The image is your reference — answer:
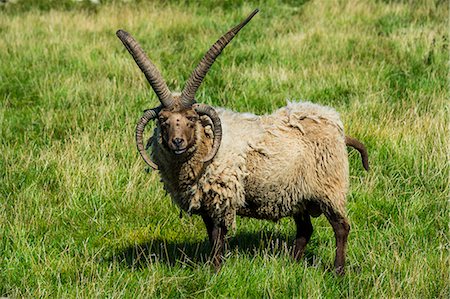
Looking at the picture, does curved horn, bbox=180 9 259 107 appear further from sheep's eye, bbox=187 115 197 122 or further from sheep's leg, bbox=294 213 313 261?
sheep's leg, bbox=294 213 313 261

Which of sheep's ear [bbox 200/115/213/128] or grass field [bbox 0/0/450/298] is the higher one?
sheep's ear [bbox 200/115/213/128]

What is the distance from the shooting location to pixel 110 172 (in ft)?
20.3

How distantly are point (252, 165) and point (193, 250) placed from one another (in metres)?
0.89

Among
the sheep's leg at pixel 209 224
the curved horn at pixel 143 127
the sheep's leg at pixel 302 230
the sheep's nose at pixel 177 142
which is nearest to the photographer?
the sheep's nose at pixel 177 142

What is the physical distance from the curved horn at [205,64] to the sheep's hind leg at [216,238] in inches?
36.5

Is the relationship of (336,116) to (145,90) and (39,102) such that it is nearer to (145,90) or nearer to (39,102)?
(145,90)

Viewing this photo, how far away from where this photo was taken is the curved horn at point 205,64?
4547 millimetres

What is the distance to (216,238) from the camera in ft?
16.2

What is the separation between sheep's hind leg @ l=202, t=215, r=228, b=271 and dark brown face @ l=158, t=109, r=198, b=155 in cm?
64

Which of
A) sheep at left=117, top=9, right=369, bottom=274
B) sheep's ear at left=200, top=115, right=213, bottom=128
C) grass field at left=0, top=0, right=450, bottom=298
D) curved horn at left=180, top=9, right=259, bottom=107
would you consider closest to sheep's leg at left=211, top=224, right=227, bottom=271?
sheep at left=117, top=9, right=369, bottom=274

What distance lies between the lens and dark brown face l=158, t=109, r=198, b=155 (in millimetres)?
4516

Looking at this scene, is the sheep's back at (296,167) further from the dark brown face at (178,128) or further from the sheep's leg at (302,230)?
the dark brown face at (178,128)

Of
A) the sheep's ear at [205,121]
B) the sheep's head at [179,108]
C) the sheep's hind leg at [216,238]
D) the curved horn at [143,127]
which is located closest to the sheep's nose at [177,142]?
the sheep's head at [179,108]

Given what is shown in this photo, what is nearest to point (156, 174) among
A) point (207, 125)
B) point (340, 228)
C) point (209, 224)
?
point (209, 224)
